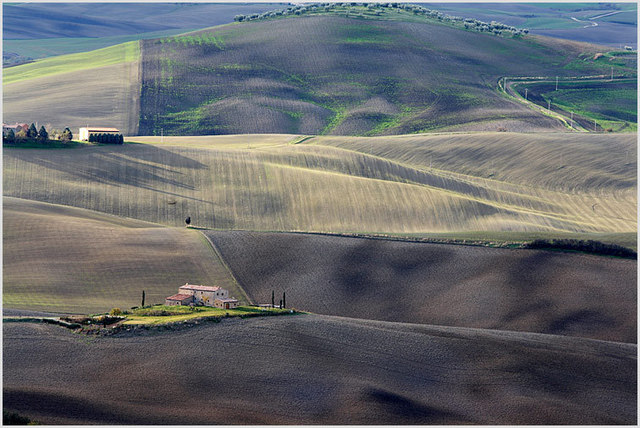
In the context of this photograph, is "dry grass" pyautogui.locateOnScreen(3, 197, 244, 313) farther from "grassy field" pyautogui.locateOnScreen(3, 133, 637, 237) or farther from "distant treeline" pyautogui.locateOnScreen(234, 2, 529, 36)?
"distant treeline" pyautogui.locateOnScreen(234, 2, 529, 36)

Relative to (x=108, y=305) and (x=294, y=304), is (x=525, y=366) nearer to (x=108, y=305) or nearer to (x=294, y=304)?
(x=294, y=304)

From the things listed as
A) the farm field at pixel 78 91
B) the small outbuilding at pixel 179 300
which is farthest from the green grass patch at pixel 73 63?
the small outbuilding at pixel 179 300

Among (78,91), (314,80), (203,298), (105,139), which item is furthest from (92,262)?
(314,80)

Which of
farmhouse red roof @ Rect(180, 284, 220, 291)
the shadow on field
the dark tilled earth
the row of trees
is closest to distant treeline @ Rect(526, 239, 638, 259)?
the dark tilled earth

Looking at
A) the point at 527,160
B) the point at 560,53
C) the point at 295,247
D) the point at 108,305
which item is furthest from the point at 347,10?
the point at 108,305

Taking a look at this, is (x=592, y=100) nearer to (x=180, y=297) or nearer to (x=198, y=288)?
(x=198, y=288)
